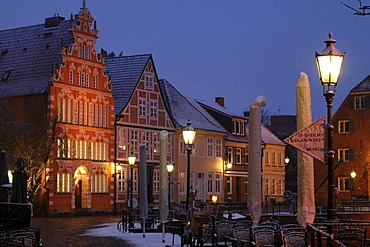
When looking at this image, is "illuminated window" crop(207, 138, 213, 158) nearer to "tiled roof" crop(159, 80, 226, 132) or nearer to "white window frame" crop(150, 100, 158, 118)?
"tiled roof" crop(159, 80, 226, 132)

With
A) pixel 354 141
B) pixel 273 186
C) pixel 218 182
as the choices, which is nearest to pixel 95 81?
pixel 218 182

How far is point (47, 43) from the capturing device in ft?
180

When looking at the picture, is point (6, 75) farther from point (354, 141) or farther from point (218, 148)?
point (354, 141)

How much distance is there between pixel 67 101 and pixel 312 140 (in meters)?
40.2

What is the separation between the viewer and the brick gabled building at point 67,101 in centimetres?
5091

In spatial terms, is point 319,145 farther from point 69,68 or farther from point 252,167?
point 69,68

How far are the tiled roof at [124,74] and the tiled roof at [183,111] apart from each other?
419 centimetres

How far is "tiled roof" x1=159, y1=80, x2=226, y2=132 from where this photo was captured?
6381 cm

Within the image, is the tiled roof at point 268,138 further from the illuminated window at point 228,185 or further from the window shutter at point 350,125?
the window shutter at point 350,125

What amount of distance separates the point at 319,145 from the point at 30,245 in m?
7.16

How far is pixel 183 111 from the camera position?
214 feet

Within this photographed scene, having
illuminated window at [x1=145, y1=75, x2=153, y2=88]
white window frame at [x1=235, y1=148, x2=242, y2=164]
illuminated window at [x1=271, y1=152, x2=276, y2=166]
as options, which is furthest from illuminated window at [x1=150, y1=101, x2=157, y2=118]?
illuminated window at [x1=271, y1=152, x2=276, y2=166]

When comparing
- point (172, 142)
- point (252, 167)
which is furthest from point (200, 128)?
point (252, 167)

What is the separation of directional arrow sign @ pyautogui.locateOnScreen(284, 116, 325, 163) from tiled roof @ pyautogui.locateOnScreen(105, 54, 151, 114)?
44.3 metres
